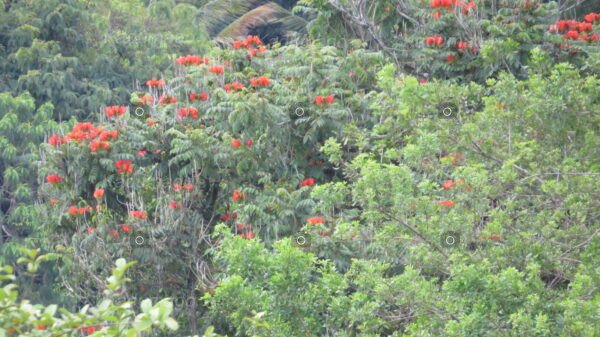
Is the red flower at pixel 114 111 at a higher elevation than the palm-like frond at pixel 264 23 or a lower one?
higher

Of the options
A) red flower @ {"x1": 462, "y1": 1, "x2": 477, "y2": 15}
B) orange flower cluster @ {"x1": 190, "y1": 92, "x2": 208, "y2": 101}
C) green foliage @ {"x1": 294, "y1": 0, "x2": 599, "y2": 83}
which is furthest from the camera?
red flower @ {"x1": 462, "y1": 1, "x2": 477, "y2": 15}

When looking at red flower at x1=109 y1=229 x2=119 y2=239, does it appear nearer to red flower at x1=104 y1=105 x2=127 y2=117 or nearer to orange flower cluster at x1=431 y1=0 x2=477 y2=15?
red flower at x1=104 y1=105 x2=127 y2=117

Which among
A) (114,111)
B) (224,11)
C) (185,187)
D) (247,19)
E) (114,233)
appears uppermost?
(114,111)

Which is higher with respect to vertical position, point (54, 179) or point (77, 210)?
point (54, 179)

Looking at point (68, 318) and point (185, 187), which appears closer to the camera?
point (68, 318)

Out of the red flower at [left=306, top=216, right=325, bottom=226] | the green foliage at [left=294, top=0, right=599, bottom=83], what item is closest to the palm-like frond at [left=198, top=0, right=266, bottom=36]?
the green foliage at [left=294, top=0, right=599, bottom=83]

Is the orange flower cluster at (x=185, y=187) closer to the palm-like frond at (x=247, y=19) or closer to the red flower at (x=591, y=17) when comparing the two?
the red flower at (x=591, y=17)

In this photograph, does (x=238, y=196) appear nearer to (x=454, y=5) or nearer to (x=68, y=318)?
(x=454, y=5)

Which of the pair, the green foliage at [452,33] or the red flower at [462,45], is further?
the red flower at [462,45]

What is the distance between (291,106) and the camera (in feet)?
31.9

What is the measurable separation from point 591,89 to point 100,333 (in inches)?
155

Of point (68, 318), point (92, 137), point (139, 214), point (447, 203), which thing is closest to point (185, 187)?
point (139, 214)

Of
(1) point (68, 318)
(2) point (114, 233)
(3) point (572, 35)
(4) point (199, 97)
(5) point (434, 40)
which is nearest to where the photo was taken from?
(1) point (68, 318)

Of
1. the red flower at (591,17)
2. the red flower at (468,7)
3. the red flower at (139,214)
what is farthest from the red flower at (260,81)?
the red flower at (591,17)
